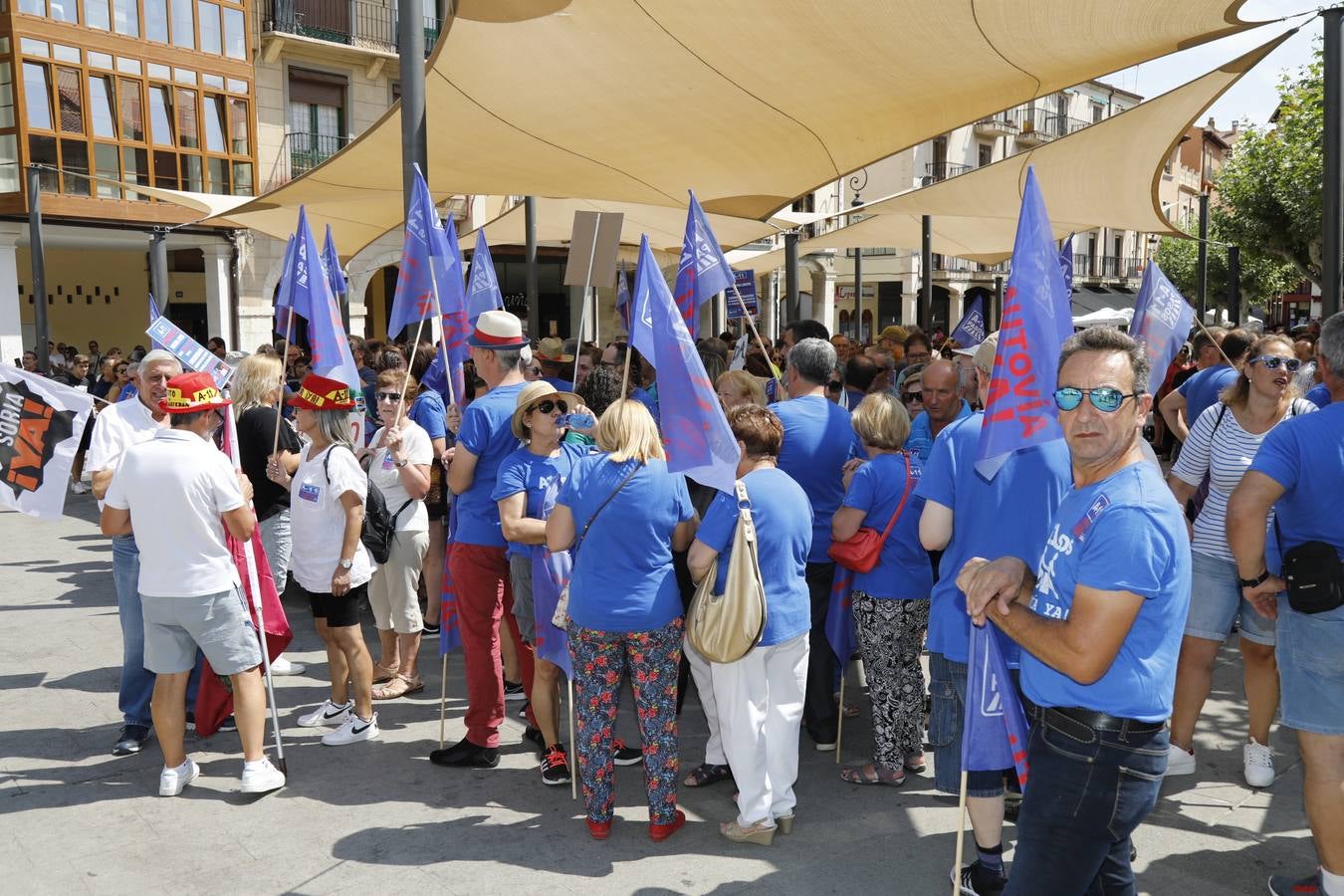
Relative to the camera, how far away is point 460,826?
4117 millimetres

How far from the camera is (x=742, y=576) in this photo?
380 cm

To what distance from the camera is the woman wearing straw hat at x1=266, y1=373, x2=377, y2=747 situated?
4.80 metres

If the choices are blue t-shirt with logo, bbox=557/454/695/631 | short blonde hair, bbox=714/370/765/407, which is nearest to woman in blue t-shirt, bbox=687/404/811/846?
blue t-shirt with logo, bbox=557/454/695/631

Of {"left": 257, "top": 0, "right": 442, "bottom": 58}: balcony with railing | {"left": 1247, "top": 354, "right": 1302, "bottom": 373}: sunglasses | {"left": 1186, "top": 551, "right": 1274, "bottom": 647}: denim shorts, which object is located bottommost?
{"left": 1186, "top": 551, "right": 1274, "bottom": 647}: denim shorts

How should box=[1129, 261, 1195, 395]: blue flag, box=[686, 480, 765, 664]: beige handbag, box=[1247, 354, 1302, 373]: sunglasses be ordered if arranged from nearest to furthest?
box=[686, 480, 765, 664]: beige handbag
box=[1247, 354, 1302, 373]: sunglasses
box=[1129, 261, 1195, 395]: blue flag

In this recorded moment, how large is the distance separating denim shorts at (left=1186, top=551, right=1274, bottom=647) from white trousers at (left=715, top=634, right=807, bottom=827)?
67.3 inches

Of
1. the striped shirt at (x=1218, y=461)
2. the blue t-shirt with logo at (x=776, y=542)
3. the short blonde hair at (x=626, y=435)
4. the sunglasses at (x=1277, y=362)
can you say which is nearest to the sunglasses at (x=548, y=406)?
the short blonde hair at (x=626, y=435)

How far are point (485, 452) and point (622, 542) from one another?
1.11 m

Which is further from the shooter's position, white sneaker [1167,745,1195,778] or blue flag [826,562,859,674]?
blue flag [826,562,859,674]

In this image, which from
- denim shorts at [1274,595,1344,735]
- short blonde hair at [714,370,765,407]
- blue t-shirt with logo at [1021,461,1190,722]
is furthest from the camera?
short blonde hair at [714,370,765,407]

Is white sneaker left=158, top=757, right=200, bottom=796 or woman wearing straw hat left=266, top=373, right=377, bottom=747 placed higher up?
woman wearing straw hat left=266, top=373, right=377, bottom=747

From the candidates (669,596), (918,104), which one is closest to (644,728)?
(669,596)

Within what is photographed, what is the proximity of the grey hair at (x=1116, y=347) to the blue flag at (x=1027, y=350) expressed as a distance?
0.60m

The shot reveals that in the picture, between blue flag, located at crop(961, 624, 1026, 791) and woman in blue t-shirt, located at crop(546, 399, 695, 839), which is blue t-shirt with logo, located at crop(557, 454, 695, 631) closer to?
woman in blue t-shirt, located at crop(546, 399, 695, 839)
